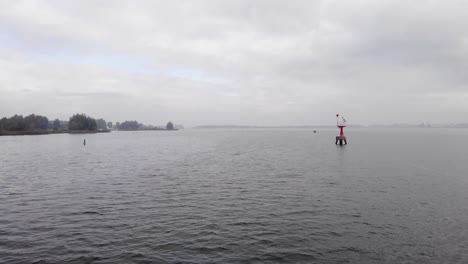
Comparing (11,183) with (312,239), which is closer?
(312,239)

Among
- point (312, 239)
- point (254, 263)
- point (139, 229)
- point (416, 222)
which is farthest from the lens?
point (416, 222)

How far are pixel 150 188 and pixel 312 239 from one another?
2008 cm

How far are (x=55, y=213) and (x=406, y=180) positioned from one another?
3805cm

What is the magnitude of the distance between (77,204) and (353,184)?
94.2 feet

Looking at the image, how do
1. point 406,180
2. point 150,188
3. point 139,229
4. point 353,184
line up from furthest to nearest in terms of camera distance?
point 406,180
point 353,184
point 150,188
point 139,229

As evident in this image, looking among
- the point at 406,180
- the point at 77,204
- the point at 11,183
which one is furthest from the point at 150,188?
the point at 406,180

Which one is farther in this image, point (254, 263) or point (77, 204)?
point (77, 204)

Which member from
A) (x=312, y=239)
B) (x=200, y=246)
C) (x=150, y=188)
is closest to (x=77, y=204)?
(x=150, y=188)

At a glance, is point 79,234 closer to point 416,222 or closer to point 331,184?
point 416,222

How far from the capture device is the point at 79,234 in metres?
18.8

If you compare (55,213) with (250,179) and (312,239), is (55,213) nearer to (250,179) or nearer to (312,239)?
(312,239)

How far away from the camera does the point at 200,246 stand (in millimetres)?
16984

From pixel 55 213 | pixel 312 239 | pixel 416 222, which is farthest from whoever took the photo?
pixel 55 213

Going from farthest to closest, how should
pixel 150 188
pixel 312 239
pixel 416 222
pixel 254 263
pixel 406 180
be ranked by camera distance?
pixel 406 180, pixel 150 188, pixel 416 222, pixel 312 239, pixel 254 263
